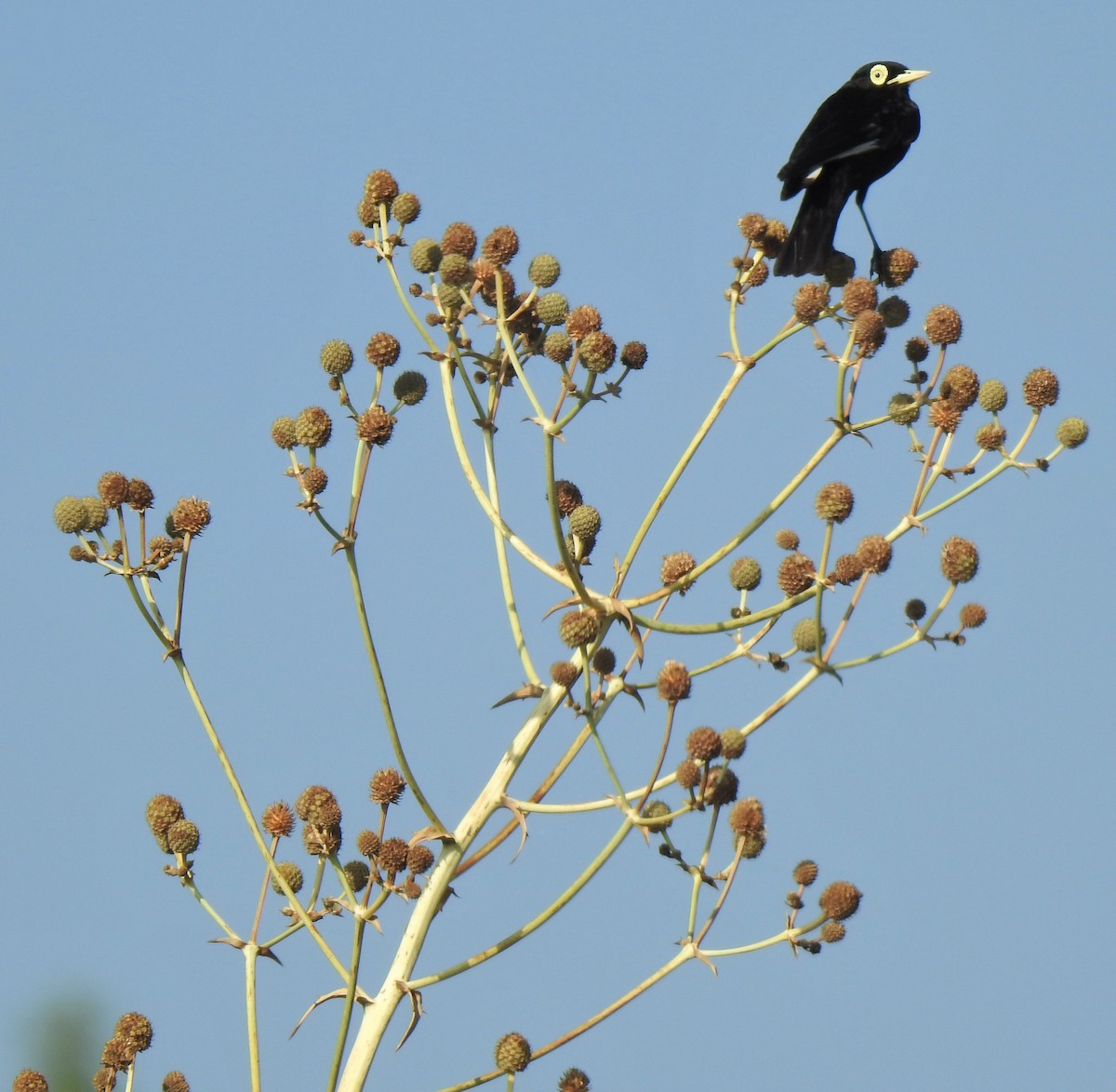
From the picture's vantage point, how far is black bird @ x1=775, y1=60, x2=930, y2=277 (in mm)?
6641

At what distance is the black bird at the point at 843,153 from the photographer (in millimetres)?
6641

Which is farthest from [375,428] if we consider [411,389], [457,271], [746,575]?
[746,575]

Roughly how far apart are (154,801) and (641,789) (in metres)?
1.61

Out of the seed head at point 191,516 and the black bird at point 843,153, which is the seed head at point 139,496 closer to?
the seed head at point 191,516

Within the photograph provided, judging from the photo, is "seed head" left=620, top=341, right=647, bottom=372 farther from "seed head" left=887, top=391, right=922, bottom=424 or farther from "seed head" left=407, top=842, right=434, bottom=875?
"seed head" left=407, top=842, right=434, bottom=875

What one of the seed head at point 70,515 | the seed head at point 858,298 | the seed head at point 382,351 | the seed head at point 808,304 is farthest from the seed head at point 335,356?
the seed head at point 858,298

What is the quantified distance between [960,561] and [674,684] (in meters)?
1.20

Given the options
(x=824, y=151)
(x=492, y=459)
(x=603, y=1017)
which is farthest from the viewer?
(x=824, y=151)

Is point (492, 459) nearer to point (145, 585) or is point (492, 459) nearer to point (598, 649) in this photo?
point (598, 649)

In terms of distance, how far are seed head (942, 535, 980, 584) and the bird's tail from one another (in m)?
1.24

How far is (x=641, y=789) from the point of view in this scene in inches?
203

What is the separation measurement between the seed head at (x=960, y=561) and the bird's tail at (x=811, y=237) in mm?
1238

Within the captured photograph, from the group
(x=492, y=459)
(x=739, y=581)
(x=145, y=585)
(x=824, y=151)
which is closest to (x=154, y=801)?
(x=145, y=585)

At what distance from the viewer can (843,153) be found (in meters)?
7.38
